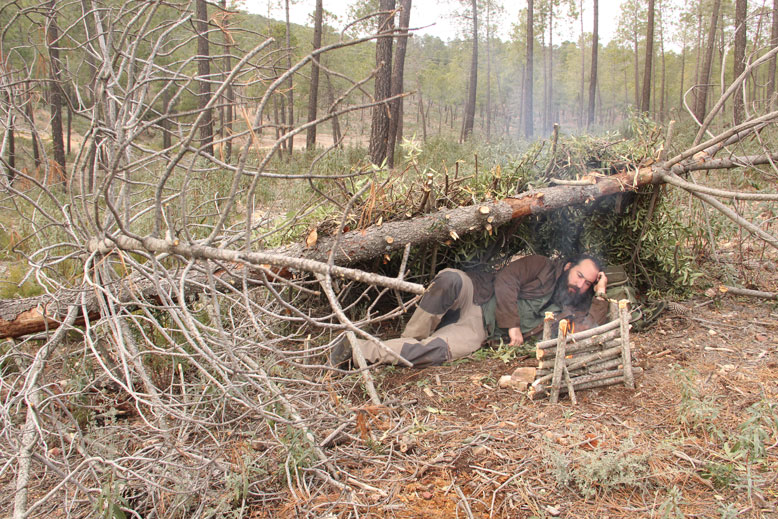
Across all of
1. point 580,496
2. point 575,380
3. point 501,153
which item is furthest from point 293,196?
point 580,496

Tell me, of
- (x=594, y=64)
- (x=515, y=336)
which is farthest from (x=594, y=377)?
(x=594, y=64)

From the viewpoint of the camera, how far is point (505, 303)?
486cm

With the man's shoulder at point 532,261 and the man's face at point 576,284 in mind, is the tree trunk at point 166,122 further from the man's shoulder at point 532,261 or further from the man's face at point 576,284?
the man's face at point 576,284

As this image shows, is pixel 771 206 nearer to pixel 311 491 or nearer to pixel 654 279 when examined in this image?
pixel 654 279

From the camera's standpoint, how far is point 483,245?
205 inches

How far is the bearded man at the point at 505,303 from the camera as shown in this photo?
4.65 metres

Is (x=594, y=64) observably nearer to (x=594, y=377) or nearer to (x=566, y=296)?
(x=566, y=296)

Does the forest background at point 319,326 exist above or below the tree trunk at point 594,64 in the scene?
below

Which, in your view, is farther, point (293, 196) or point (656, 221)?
point (293, 196)

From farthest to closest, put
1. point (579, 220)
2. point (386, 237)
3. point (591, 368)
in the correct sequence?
point (579, 220), point (386, 237), point (591, 368)

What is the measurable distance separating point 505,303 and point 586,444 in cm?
192

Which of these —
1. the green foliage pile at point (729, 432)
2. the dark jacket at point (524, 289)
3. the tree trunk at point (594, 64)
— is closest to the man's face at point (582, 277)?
the dark jacket at point (524, 289)

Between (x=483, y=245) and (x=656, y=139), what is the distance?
2036mm

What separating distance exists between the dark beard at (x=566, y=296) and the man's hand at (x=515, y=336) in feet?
1.79
